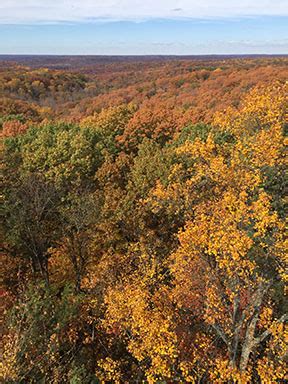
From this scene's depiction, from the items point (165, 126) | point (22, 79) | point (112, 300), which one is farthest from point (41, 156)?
point (22, 79)

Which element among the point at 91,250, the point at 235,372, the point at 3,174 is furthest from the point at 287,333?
the point at 3,174

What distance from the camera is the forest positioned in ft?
49.5

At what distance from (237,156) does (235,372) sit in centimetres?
961

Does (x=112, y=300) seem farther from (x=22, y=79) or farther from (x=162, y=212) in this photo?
(x=22, y=79)

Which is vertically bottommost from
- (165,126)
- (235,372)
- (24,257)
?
(24,257)

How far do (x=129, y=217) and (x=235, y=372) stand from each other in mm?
14445

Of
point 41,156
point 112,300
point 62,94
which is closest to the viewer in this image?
point 112,300

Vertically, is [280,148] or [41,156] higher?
[280,148]

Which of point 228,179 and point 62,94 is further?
point 62,94

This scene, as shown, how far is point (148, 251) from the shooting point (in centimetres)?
2392

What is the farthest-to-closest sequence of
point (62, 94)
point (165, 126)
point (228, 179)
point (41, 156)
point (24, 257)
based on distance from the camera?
point (62, 94)
point (165, 126)
point (41, 156)
point (24, 257)
point (228, 179)

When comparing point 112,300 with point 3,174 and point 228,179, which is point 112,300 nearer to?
point 228,179

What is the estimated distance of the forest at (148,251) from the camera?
1508cm

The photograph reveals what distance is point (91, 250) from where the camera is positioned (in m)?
28.7
